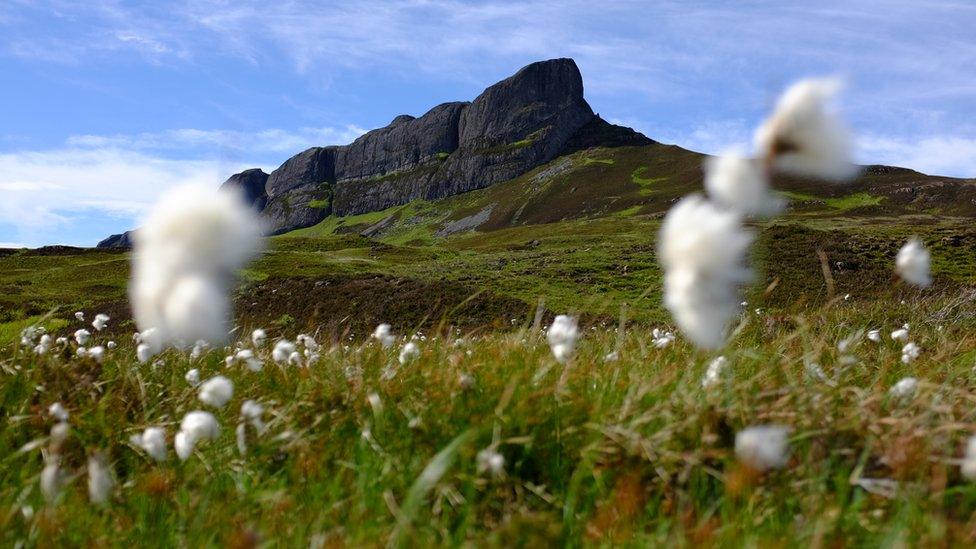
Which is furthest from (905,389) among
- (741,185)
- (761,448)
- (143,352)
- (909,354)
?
(143,352)

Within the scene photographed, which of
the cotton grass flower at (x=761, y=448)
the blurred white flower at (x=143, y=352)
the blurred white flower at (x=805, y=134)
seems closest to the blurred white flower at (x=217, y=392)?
the blurred white flower at (x=143, y=352)

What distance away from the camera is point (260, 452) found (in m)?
3.49

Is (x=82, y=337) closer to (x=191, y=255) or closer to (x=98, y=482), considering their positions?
(x=98, y=482)

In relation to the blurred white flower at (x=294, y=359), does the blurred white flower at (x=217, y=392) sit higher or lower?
higher

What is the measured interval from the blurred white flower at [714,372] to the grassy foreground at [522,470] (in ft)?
0.17

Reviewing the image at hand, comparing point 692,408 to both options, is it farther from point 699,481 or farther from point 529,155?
point 529,155

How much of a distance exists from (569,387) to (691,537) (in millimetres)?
1337

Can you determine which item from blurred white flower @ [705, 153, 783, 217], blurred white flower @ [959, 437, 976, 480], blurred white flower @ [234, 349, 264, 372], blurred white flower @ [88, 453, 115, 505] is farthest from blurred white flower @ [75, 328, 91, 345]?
blurred white flower @ [959, 437, 976, 480]

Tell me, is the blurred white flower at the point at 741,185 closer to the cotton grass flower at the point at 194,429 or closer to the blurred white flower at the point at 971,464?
the blurred white flower at the point at 971,464

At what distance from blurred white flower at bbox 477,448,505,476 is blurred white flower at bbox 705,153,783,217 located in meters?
1.31

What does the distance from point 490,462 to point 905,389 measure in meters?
2.27

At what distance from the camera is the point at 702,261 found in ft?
8.21

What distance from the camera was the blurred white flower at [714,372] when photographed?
141 inches

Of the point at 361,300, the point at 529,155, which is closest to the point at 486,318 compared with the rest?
the point at 361,300
